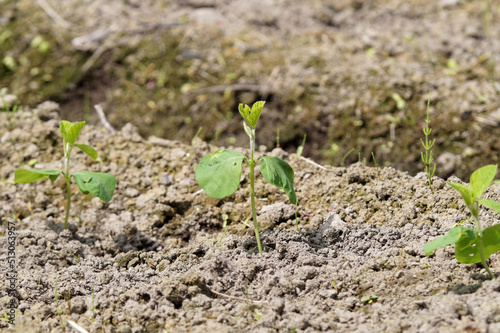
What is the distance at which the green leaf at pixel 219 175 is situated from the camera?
1.88 m

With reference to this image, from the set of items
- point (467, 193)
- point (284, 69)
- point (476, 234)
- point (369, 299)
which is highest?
point (467, 193)

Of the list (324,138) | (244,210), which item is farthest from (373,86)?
(244,210)

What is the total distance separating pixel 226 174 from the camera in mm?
1904

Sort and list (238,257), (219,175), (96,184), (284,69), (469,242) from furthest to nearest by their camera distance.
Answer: (284,69)
(96,184)
(238,257)
(219,175)
(469,242)

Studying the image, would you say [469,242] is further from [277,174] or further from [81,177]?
[81,177]

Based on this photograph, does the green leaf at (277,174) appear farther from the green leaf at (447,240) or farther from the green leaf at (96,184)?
the green leaf at (96,184)

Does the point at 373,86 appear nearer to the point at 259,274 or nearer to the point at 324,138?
the point at 324,138

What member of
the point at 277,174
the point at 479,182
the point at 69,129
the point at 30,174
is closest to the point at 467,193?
the point at 479,182

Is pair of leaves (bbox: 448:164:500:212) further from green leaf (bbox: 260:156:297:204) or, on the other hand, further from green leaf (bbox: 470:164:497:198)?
green leaf (bbox: 260:156:297:204)

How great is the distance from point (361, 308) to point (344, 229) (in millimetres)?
472

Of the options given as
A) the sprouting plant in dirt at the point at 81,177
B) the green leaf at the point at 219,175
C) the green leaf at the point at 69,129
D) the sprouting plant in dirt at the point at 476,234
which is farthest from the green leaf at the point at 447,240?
the green leaf at the point at 69,129

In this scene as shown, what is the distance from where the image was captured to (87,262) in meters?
2.17

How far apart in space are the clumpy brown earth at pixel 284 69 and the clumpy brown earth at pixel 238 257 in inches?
43.6

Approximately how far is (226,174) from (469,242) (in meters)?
0.94
